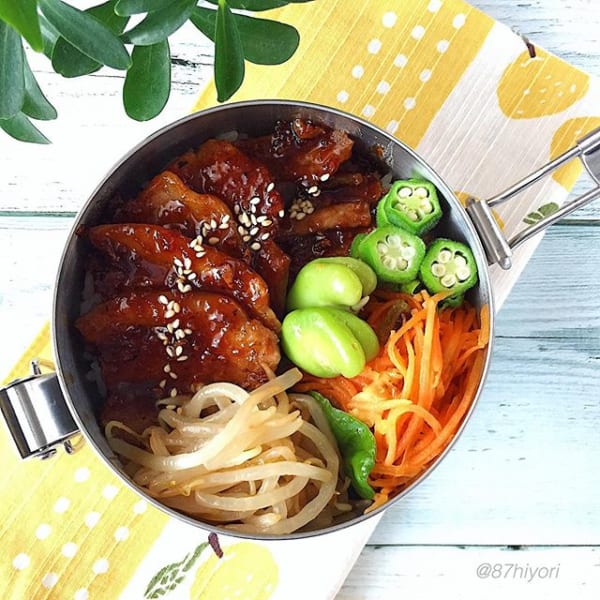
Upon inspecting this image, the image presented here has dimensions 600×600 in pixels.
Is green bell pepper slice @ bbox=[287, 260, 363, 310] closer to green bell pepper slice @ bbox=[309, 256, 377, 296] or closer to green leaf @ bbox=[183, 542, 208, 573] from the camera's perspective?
green bell pepper slice @ bbox=[309, 256, 377, 296]

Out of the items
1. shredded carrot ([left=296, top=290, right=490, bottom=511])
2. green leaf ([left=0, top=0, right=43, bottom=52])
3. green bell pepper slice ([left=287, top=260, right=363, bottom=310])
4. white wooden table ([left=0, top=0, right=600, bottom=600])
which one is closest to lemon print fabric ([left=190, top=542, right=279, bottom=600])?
white wooden table ([left=0, top=0, right=600, bottom=600])

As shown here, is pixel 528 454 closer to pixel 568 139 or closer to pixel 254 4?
pixel 568 139

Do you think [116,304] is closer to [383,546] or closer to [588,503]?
[383,546]

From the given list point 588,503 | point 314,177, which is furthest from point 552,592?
point 314,177

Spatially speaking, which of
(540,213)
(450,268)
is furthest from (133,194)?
(540,213)

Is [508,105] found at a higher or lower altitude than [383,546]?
higher

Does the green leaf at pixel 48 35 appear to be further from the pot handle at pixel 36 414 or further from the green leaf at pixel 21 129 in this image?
the pot handle at pixel 36 414

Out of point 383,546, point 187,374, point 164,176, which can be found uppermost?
point 164,176
